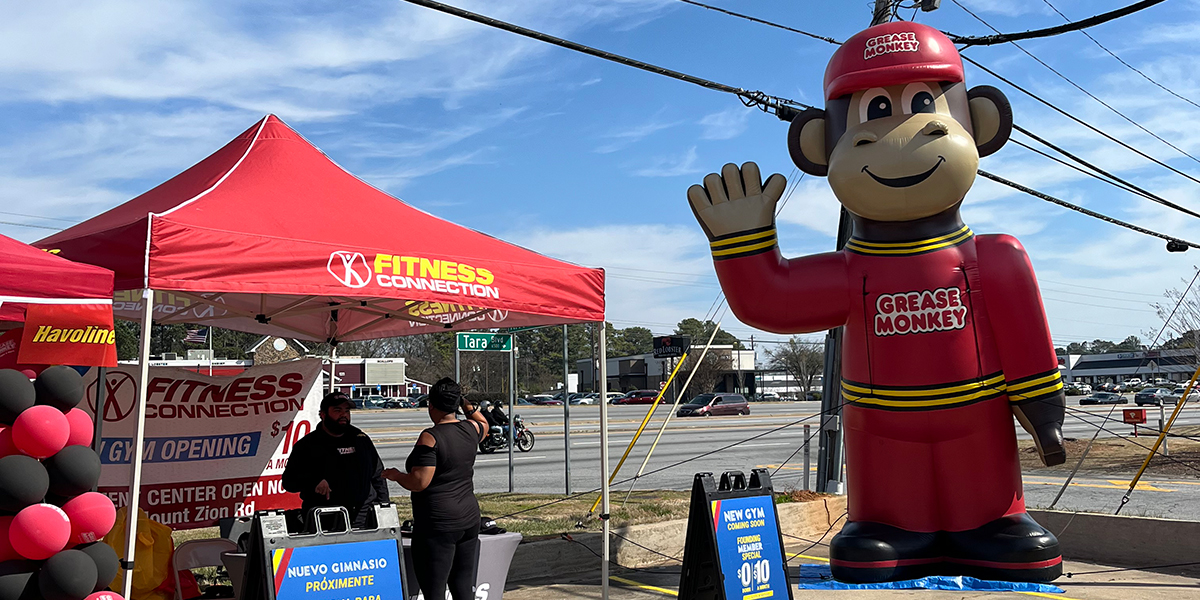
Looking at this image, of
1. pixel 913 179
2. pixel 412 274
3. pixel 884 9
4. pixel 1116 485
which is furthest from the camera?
pixel 1116 485

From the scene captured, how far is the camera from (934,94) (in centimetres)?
614

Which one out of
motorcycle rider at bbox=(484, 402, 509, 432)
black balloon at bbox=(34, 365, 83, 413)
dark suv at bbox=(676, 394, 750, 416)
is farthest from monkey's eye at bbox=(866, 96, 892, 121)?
dark suv at bbox=(676, 394, 750, 416)

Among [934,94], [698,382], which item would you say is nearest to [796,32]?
[934,94]

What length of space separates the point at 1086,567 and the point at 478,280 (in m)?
6.04

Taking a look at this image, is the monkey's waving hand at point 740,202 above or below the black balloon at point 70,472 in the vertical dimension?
above

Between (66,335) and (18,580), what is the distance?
1.25 meters

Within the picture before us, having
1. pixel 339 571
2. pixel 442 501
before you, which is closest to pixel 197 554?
pixel 442 501

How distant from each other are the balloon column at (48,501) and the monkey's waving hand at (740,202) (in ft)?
13.5

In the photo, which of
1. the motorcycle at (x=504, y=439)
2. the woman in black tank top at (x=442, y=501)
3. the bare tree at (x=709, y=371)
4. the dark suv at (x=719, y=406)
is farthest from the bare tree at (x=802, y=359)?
the woman in black tank top at (x=442, y=501)

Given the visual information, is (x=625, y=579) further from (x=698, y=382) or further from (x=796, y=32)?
(x=698, y=382)

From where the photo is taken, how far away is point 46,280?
452 cm

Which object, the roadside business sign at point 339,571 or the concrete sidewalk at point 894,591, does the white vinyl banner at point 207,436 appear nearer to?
the concrete sidewalk at point 894,591

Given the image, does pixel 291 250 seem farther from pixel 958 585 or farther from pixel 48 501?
pixel 958 585

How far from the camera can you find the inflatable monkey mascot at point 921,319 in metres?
5.91
